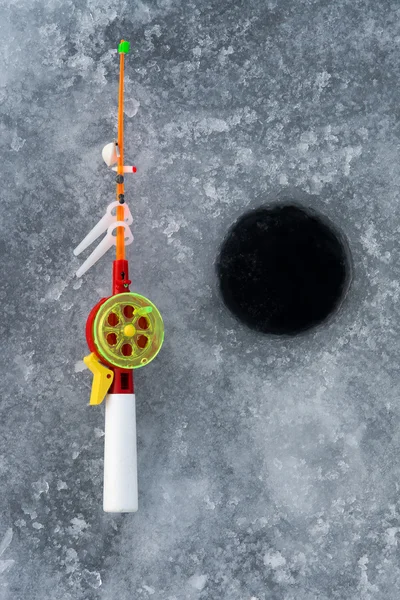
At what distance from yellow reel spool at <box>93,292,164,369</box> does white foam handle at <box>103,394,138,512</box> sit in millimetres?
89

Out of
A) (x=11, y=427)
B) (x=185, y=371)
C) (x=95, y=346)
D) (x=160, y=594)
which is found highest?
(x=95, y=346)

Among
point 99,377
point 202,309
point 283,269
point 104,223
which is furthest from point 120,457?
point 283,269

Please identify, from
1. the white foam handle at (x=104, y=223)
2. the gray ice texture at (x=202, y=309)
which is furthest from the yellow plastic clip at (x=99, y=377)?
the white foam handle at (x=104, y=223)

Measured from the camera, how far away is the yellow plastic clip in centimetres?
147

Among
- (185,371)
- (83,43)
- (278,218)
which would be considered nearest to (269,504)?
(185,371)

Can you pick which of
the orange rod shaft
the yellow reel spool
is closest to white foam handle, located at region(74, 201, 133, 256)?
the orange rod shaft

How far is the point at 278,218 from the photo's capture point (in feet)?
5.63

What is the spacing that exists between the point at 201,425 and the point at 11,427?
17.9 inches

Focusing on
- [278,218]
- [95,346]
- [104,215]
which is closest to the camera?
[95,346]

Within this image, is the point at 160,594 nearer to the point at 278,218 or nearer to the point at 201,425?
the point at 201,425

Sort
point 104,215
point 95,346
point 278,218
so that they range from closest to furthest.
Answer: point 95,346 < point 104,215 < point 278,218

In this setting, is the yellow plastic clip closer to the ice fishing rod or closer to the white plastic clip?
the ice fishing rod

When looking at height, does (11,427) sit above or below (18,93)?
below

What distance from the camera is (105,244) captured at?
157 centimetres
